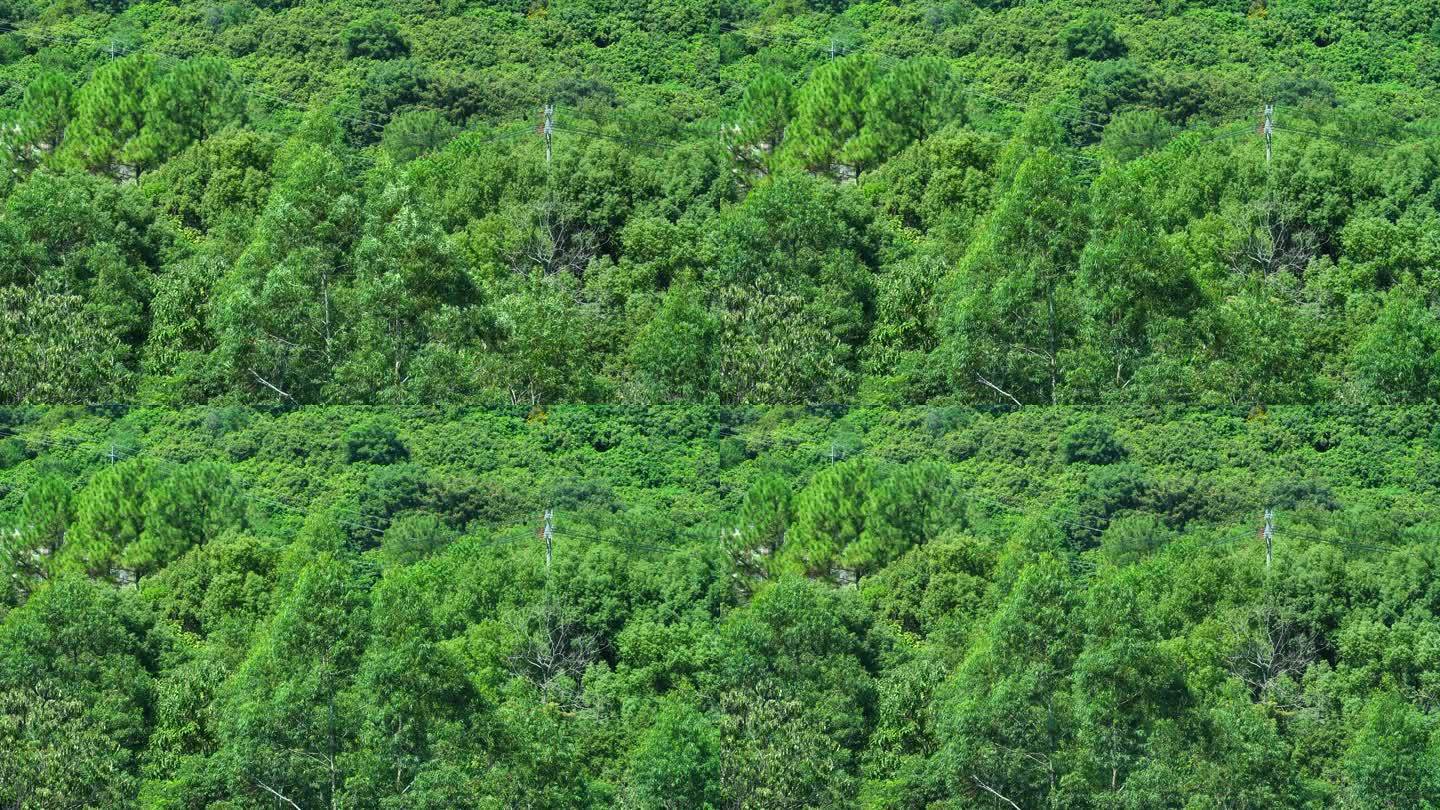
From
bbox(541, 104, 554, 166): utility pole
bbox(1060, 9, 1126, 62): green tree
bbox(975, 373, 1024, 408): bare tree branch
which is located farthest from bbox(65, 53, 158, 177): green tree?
bbox(1060, 9, 1126, 62): green tree

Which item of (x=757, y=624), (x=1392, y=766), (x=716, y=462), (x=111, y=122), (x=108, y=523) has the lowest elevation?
(x=716, y=462)

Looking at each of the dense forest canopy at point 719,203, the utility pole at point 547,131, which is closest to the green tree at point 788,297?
the dense forest canopy at point 719,203

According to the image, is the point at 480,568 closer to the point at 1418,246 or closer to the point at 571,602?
the point at 571,602

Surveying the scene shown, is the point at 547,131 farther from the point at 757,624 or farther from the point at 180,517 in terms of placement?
the point at 757,624

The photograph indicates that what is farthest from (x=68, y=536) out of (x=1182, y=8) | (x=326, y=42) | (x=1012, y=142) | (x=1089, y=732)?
(x=1182, y=8)

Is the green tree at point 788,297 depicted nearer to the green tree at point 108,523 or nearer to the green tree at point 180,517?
the green tree at point 180,517

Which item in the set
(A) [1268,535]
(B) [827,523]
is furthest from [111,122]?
(A) [1268,535]
